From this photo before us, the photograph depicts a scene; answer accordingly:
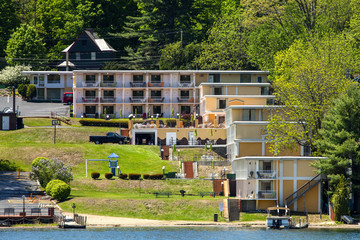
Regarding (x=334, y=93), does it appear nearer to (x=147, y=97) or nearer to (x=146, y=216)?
(x=146, y=216)

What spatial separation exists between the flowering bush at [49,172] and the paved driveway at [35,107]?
43.6 metres

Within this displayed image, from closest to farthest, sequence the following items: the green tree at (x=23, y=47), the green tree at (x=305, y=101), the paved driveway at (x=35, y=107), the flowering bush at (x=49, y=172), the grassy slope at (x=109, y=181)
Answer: the grassy slope at (x=109, y=181), the flowering bush at (x=49, y=172), the green tree at (x=305, y=101), the paved driveway at (x=35, y=107), the green tree at (x=23, y=47)

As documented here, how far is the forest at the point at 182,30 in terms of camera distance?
145875 millimetres

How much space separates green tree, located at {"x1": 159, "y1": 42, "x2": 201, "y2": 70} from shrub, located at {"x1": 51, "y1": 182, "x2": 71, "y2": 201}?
65.4 metres

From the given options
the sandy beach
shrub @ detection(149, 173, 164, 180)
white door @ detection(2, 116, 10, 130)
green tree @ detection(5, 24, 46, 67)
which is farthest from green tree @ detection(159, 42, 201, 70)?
the sandy beach

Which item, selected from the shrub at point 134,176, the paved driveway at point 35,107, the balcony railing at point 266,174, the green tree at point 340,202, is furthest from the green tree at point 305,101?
the paved driveway at point 35,107

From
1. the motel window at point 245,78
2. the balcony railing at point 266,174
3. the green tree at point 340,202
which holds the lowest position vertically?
the green tree at point 340,202

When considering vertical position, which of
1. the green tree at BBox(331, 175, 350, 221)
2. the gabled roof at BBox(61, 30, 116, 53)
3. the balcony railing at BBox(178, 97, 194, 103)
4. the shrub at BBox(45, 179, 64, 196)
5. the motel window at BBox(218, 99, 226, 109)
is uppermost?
the gabled roof at BBox(61, 30, 116, 53)

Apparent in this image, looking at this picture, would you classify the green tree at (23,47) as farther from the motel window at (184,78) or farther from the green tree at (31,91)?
the motel window at (184,78)

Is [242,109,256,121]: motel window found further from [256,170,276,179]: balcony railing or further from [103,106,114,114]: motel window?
[103,106,114,114]: motel window

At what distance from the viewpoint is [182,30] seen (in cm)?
17775

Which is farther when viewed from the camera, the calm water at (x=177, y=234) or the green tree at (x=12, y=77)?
the green tree at (x=12, y=77)

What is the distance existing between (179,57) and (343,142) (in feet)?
225

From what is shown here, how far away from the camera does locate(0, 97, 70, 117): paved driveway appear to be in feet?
503
